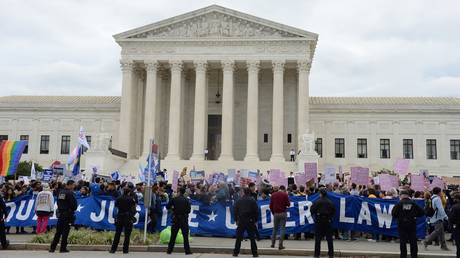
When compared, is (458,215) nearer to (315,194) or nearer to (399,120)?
(315,194)

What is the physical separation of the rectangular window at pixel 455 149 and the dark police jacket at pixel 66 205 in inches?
2177

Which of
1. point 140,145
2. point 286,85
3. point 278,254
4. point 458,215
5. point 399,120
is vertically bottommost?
point 278,254

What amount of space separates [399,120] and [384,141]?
3109mm

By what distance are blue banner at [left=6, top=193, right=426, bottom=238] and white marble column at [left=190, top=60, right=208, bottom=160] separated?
1347 inches

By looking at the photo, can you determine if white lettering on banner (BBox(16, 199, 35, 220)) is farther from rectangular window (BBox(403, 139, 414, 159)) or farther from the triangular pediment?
rectangular window (BBox(403, 139, 414, 159))

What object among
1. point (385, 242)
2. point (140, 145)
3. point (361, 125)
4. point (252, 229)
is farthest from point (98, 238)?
point (361, 125)

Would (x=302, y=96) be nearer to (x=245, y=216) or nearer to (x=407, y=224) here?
(x=245, y=216)

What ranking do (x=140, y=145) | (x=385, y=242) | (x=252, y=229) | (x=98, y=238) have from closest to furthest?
(x=252, y=229) → (x=98, y=238) → (x=385, y=242) → (x=140, y=145)

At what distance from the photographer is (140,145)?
58750 millimetres

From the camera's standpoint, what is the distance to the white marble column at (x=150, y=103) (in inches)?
2180

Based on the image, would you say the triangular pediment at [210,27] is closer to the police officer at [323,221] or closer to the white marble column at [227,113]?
the white marble column at [227,113]

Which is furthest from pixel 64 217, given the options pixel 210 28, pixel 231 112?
pixel 210 28

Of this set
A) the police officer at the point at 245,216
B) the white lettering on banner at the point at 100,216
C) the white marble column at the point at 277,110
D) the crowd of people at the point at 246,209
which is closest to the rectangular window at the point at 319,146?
the white marble column at the point at 277,110

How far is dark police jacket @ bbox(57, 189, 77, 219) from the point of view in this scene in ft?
52.4
